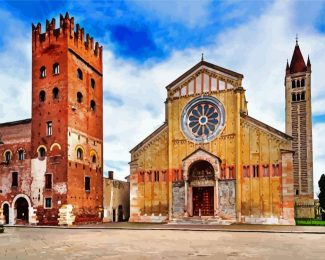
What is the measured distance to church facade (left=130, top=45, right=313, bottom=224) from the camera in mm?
34781

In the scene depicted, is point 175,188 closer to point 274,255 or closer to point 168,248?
point 168,248

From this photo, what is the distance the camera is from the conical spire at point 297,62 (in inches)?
2662

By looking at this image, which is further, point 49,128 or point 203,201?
point 49,128

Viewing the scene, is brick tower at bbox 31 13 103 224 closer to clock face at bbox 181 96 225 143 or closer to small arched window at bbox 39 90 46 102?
small arched window at bbox 39 90 46 102

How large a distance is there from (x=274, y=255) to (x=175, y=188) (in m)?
24.9

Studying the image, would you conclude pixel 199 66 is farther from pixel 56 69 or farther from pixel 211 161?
pixel 56 69

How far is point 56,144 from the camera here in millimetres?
37438

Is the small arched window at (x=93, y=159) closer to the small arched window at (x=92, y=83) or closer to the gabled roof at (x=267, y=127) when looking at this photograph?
the small arched window at (x=92, y=83)

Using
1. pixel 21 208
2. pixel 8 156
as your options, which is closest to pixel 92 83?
pixel 8 156

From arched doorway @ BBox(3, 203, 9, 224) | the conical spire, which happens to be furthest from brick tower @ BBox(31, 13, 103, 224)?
the conical spire

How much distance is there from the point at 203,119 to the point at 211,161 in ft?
14.5

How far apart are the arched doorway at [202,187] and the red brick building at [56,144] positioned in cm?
992

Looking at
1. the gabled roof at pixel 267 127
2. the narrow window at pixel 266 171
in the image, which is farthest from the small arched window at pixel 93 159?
the narrow window at pixel 266 171

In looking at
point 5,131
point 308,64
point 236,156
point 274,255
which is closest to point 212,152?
point 236,156
